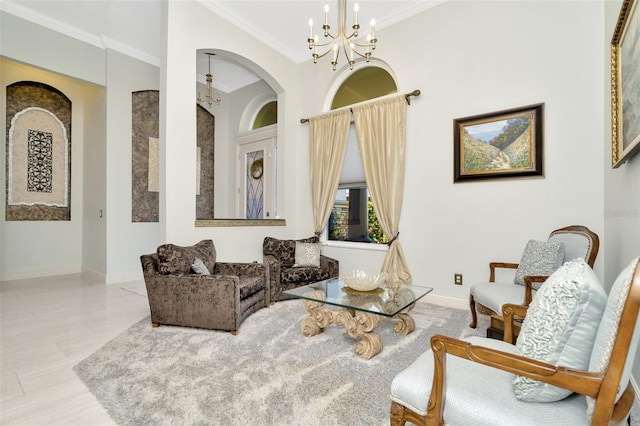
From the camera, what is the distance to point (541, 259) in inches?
101

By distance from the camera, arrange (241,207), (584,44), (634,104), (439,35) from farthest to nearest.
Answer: (241,207), (439,35), (584,44), (634,104)

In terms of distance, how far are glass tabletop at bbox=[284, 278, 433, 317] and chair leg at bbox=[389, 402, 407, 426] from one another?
0.90 meters

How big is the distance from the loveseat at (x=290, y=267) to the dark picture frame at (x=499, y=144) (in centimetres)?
198

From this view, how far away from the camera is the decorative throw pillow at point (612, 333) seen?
0.87 meters

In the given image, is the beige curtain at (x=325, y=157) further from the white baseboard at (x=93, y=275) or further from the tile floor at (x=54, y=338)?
the white baseboard at (x=93, y=275)

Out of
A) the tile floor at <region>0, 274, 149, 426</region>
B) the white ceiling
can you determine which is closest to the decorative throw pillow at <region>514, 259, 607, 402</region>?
the tile floor at <region>0, 274, 149, 426</region>

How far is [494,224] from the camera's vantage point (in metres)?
3.33

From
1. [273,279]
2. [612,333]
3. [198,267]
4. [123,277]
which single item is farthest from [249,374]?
[123,277]

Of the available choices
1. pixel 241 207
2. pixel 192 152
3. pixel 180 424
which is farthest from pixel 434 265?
pixel 241 207

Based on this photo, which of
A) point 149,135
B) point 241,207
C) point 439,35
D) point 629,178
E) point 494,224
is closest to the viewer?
point 629,178

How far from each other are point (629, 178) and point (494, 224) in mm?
1413

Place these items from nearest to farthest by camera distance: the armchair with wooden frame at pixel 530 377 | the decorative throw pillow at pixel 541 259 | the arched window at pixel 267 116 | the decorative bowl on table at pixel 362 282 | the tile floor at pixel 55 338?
the armchair with wooden frame at pixel 530 377, the tile floor at pixel 55 338, the decorative throw pillow at pixel 541 259, the decorative bowl on table at pixel 362 282, the arched window at pixel 267 116

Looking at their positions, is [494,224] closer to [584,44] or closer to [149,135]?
[584,44]

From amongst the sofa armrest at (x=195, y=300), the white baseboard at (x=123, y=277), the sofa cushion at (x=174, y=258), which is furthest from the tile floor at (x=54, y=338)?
the sofa cushion at (x=174, y=258)
